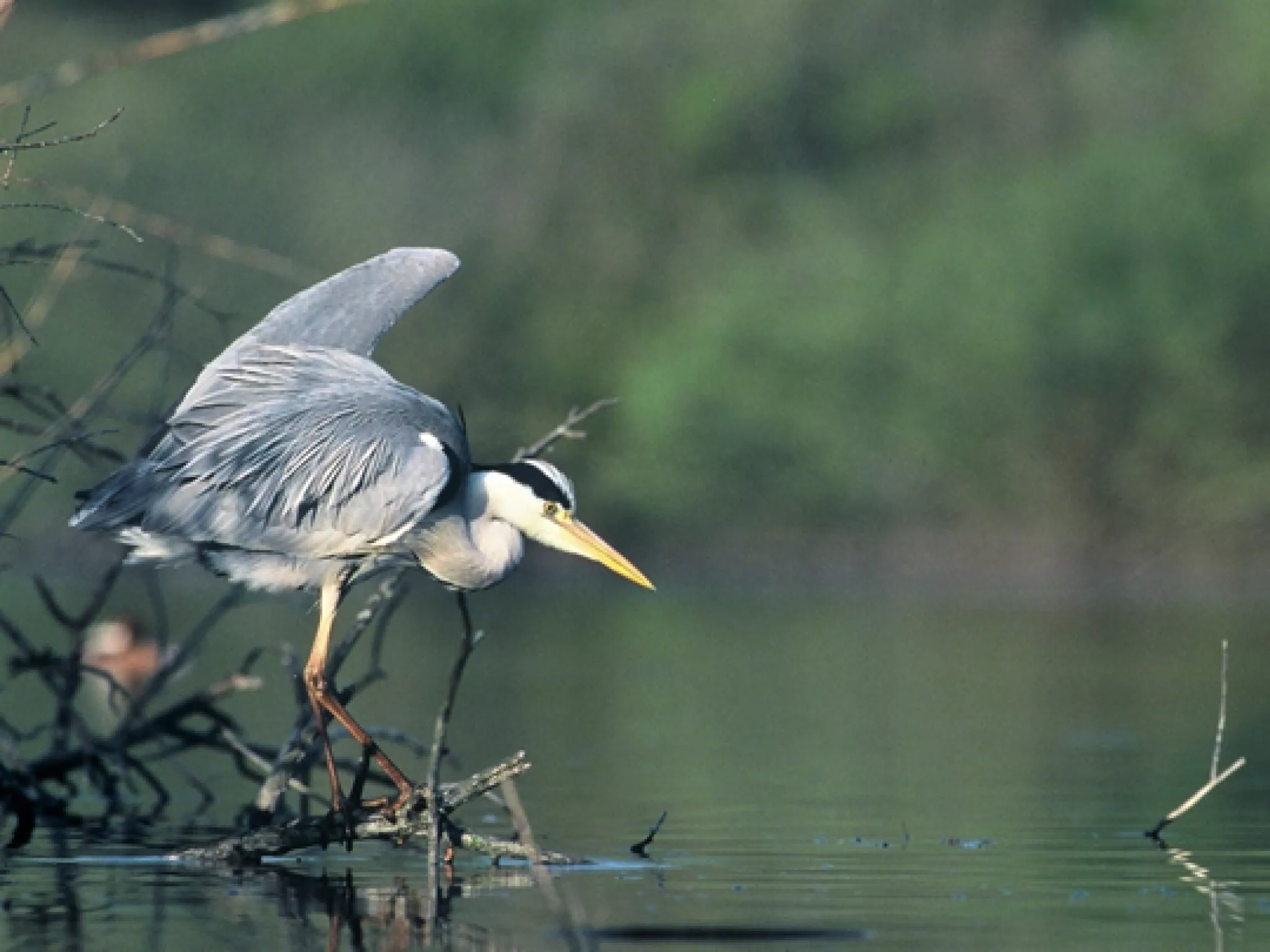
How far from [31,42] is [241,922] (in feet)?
123

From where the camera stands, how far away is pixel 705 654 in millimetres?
20062

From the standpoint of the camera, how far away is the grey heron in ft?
30.6

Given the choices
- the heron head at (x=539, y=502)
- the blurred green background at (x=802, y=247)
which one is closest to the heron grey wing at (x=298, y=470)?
the heron head at (x=539, y=502)

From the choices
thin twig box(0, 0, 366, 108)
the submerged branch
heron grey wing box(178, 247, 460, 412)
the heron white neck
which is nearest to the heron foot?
the submerged branch

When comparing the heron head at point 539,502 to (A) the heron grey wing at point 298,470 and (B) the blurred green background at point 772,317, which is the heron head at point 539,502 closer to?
(A) the heron grey wing at point 298,470

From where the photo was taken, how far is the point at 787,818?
10195mm

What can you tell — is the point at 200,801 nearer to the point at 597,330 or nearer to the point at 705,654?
the point at 705,654

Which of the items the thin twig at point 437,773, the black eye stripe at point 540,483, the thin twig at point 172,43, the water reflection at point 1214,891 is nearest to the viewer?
the thin twig at point 172,43

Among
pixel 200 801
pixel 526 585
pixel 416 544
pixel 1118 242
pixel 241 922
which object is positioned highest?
pixel 1118 242

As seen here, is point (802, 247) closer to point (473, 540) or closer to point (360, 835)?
point (473, 540)

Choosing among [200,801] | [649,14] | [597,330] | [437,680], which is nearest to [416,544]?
[200,801]

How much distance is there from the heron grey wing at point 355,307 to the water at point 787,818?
72.0 inches

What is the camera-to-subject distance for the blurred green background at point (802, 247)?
1238 inches

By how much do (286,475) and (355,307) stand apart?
4.12ft
